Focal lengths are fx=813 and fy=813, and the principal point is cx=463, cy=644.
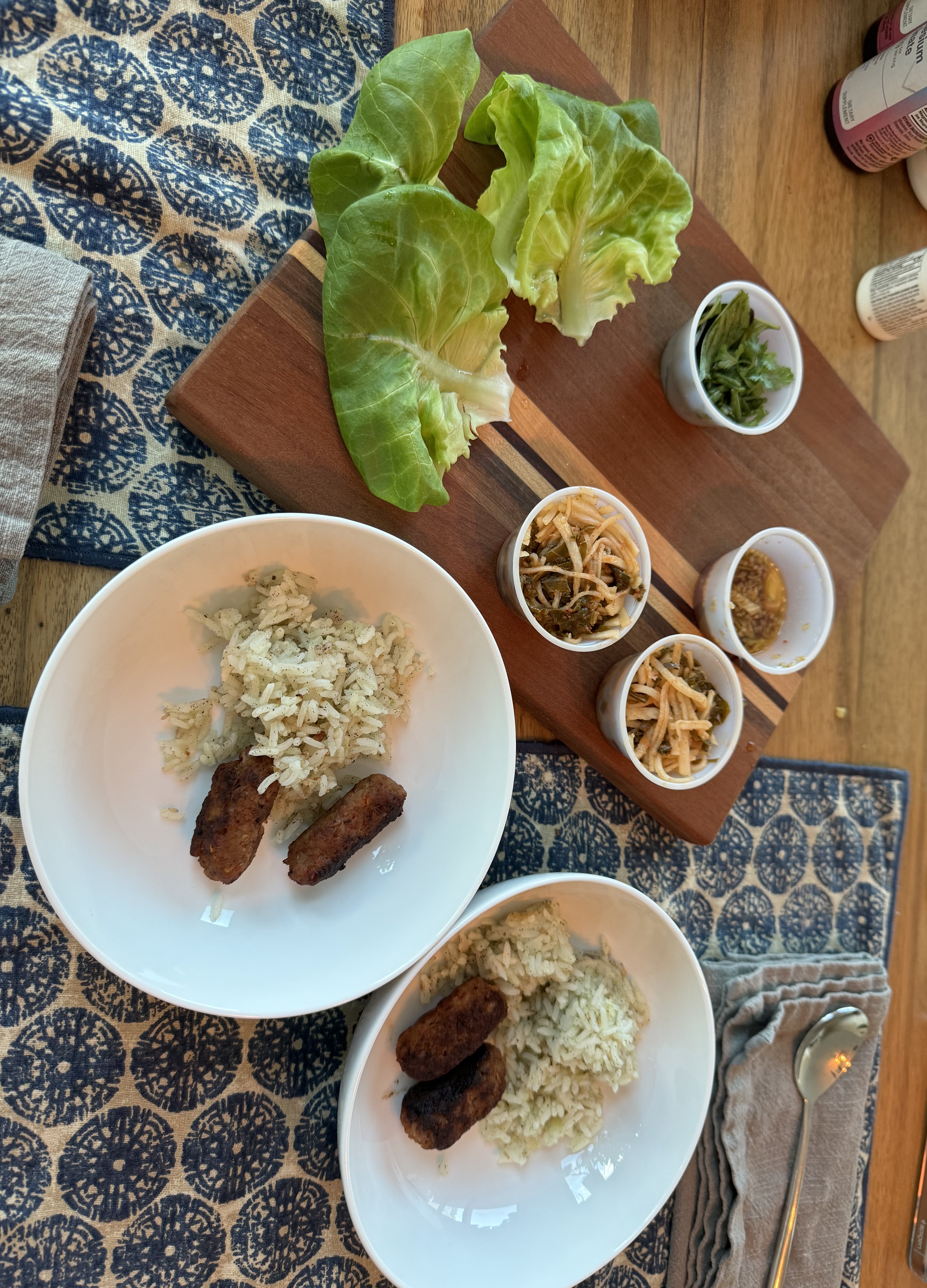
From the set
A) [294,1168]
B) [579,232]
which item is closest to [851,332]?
[579,232]

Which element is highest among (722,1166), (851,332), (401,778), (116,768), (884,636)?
(851,332)

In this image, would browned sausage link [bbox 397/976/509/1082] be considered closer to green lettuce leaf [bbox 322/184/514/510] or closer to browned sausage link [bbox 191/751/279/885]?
browned sausage link [bbox 191/751/279/885]

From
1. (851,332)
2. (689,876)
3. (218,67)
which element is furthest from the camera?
(851,332)

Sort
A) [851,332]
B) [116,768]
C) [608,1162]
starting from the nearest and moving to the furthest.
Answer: [116,768] → [608,1162] → [851,332]

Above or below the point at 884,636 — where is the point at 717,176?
above

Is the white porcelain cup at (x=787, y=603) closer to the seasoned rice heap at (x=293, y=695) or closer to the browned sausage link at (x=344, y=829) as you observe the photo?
the seasoned rice heap at (x=293, y=695)

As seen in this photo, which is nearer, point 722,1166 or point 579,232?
point 579,232

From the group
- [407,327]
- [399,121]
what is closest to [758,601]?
[407,327]

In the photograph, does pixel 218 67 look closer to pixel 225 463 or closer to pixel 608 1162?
pixel 225 463
